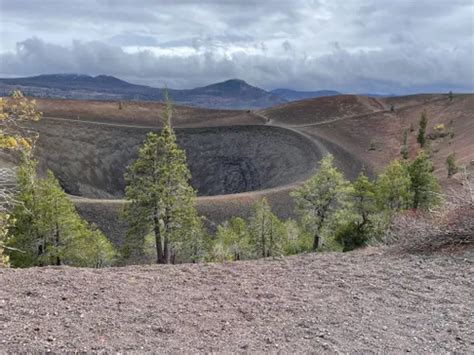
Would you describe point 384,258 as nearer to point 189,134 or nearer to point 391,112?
point 189,134

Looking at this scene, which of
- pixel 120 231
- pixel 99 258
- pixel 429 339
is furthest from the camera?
pixel 120 231

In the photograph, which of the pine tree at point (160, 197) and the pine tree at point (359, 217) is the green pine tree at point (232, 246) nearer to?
the pine tree at point (160, 197)

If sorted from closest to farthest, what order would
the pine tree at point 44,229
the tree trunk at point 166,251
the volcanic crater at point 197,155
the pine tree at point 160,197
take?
the pine tree at point 44,229
the pine tree at point 160,197
the tree trunk at point 166,251
the volcanic crater at point 197,155

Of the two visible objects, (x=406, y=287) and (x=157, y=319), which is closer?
(x=157, y=319)

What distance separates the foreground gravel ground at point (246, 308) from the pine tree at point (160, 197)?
17.2m

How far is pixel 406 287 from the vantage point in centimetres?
1042

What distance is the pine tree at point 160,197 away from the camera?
94.6 ft

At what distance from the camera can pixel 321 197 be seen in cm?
3378

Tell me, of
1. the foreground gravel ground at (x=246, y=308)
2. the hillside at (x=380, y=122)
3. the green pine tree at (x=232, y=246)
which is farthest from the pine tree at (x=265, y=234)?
the hillside at (x=380, y=122)

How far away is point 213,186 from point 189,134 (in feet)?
62.0

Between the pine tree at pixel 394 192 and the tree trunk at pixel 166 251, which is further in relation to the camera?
the pine tree at pixel 394 192

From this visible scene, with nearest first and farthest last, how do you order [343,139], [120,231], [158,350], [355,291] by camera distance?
[158,350]
[355,291]
[120,231]
[343,139]

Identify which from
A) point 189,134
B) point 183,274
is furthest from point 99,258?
point 189,134

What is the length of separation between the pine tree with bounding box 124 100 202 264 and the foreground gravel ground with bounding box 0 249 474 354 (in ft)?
56.5
